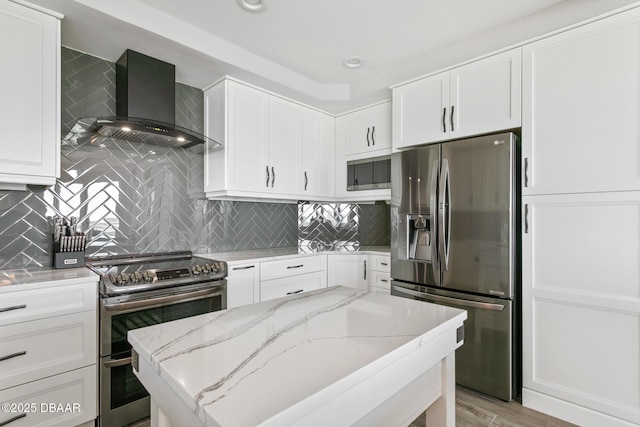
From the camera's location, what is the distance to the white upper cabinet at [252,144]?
2.79m

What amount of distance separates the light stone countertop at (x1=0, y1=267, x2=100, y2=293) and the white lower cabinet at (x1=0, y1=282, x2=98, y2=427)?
0.06 feet

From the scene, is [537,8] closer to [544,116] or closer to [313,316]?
[544,116]

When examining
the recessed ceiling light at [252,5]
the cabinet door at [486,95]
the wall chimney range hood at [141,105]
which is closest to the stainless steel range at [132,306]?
the wall chimney range hood at [141,105]

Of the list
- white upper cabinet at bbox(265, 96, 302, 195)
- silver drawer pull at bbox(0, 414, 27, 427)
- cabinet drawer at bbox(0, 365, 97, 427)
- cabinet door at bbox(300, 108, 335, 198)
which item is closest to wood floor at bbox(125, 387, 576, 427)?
cabinet drawer at bbox(0, 365, 97, 427)

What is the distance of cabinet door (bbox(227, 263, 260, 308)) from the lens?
251 cm

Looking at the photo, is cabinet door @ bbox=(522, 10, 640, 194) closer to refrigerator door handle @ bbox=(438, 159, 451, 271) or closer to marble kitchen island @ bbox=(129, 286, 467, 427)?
refrigerator door handle @ bbox=(438, 159, 451, 271)

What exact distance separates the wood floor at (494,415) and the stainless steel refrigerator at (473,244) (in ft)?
0.21

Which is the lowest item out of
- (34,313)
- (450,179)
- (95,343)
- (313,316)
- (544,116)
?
(95,343)

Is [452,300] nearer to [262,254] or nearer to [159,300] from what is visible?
[262,254]

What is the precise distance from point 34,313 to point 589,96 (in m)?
3.34

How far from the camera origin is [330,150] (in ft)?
12.2

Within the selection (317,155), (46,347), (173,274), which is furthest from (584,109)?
(46,347)

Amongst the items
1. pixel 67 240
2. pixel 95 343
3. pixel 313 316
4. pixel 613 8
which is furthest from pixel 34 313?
pixel 613 8

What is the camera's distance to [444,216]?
8.25 feet
